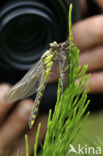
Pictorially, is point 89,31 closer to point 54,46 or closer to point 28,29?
point 28,29

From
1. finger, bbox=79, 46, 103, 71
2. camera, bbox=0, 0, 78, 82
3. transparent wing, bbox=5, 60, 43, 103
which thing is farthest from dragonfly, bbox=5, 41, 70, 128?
finger, bbox=79, 46, 103, 71

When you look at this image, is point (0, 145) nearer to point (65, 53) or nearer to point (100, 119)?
point (100, 119)

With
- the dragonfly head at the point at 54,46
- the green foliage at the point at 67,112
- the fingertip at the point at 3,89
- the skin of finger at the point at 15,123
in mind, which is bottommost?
the green foliage at the point at 67,112

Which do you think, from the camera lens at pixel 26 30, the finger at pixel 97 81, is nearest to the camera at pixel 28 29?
the camera lens at pixel 26 30

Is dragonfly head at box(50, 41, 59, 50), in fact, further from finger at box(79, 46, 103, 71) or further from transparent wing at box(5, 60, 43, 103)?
finger at box(79, 46, 103, 71)

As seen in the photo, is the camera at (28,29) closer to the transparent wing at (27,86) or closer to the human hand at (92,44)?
the human hand at (92,44)

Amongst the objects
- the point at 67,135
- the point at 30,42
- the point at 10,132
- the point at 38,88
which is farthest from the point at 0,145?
the point at 67,135

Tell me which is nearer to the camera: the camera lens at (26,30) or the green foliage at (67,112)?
the green foliage at (67,112)
